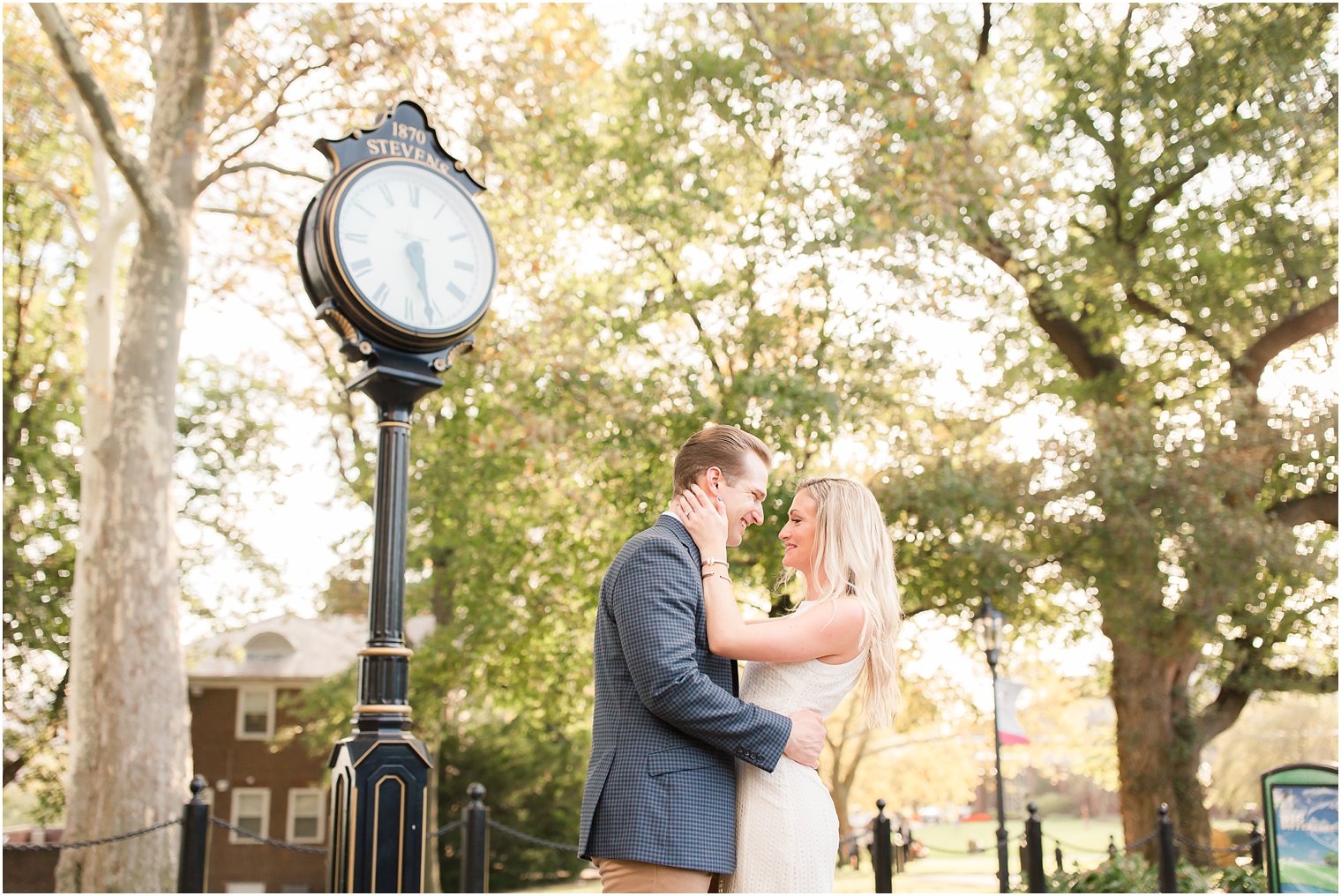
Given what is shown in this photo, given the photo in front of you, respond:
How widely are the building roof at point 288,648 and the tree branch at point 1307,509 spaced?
2060 centimetres

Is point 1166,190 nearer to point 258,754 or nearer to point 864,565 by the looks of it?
point 864,565

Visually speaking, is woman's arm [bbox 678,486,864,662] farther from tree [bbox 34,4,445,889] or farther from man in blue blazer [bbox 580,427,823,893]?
tree [bbox 34,4,445,889]

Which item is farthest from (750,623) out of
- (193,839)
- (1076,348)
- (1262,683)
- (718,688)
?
(1262,683)

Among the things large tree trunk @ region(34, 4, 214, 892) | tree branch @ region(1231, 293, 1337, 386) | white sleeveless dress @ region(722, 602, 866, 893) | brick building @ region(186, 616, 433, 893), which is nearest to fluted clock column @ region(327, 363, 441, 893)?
white sleeveless dress @ region(722, 602, 866, 893)

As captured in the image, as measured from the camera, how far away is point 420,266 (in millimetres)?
5137

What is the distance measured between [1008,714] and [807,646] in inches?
547

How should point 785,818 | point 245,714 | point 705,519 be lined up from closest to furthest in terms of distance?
point 785,818, point 705,519, point 245,714

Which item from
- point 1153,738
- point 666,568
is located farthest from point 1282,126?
point 666,568

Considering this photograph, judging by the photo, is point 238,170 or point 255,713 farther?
point 255,713

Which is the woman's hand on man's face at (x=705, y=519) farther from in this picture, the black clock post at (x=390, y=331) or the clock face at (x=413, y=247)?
the clock face at (x=413, y=247)

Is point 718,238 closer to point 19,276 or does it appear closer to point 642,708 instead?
point 642,708

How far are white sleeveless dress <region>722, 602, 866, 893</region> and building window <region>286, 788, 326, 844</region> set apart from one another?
28511 millimetres

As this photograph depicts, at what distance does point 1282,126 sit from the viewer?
12.9 m

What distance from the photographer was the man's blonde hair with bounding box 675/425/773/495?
3.11 metres
